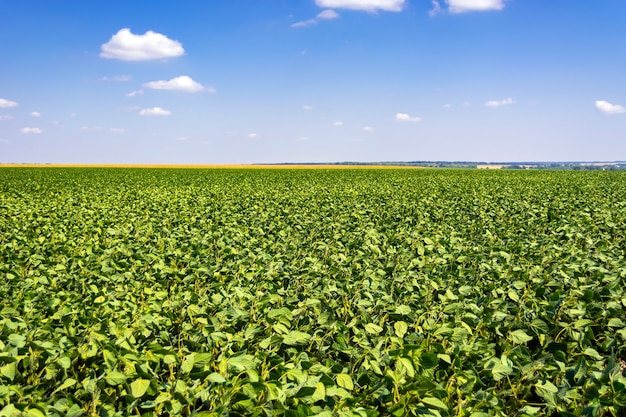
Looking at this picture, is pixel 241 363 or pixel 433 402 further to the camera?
pixel 241 363

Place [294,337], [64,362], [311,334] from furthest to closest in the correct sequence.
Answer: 1. [311,334]
2. [294,337]
3. [64,362]

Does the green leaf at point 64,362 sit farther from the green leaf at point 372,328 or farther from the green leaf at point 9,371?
the green leaf at point 372,328

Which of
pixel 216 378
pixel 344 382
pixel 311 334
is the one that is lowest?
pixel 311 334

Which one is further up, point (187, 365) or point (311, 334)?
point (187, 365)

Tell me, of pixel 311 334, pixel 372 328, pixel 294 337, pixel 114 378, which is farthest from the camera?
pixel 311 334

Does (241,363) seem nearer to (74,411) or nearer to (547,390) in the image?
(74,411)

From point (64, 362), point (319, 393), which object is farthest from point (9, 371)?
point (319, 393)

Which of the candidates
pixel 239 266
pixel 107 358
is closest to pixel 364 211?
pixel 239 266

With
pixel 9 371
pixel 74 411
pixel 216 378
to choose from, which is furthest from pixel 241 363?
pixel 9 371

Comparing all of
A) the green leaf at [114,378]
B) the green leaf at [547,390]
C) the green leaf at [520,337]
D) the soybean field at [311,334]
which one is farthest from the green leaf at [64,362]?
the green leaf at [520,337]

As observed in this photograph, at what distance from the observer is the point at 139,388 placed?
221 cm

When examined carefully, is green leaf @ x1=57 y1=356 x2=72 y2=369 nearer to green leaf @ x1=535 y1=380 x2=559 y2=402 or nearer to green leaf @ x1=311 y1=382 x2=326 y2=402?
green leaf @ x1=311 y1=382 x2=326 y2=402

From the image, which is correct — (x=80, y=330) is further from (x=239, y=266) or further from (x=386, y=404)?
(x=386, y=404)

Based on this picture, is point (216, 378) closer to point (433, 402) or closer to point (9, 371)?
point (433, 402)
